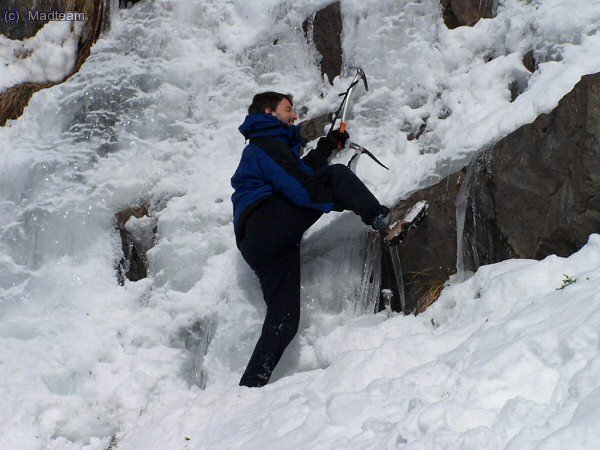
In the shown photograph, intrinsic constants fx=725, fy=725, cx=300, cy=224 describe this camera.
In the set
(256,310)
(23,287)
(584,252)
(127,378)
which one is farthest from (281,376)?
(23,287)

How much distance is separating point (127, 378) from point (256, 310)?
0.94 meters

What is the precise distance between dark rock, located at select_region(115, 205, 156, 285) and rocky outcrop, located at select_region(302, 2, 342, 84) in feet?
6.36

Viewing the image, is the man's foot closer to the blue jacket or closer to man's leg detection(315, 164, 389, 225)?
man's leg detection(315, 164, 389, 225)

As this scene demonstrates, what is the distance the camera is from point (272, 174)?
433 centimetres

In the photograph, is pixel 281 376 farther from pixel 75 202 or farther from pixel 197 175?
pixel 75 202

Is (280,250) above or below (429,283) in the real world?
above

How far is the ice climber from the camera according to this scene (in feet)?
13.9

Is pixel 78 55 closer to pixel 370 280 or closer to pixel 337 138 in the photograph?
pixel 337 138

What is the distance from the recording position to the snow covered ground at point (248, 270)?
3127 mm

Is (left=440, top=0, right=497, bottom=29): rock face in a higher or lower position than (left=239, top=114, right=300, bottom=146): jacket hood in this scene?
higher

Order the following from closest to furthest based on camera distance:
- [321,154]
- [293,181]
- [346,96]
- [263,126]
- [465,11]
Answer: [293,181], [263,126], [321,154], [346,96], [465,11]

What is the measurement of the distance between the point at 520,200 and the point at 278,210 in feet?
4.63

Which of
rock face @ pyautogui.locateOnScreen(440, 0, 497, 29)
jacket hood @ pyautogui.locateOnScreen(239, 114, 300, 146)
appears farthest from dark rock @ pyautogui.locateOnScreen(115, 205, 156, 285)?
rock face @ pyautogui.locateOnScreen(440, 0, 497, 29)

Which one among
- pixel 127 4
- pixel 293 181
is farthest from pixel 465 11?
pixel 127 4
